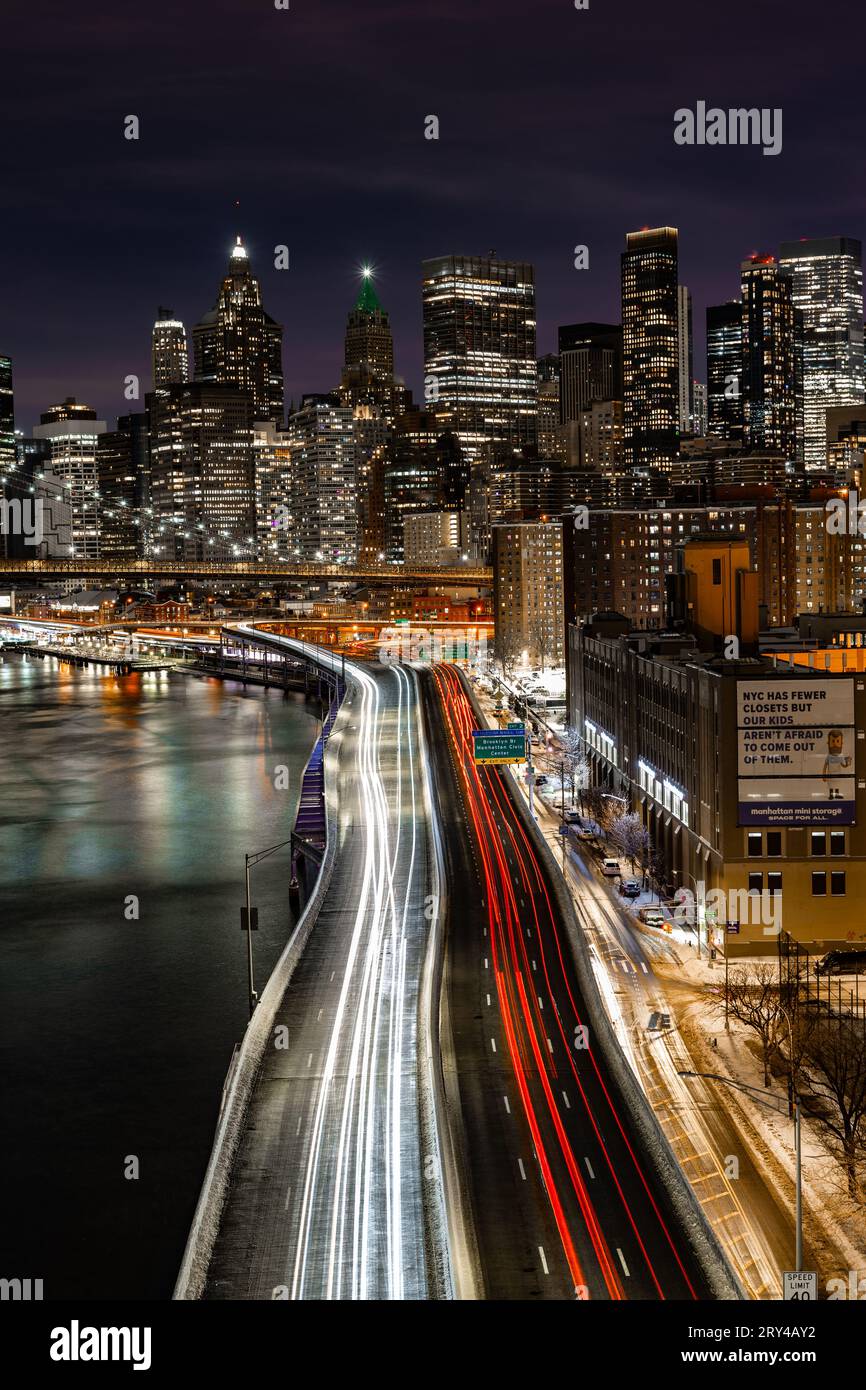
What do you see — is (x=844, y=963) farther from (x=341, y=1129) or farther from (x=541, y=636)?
(x=541, y=636)

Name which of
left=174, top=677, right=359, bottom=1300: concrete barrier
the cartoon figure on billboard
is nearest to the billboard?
the cartoon figure on billboard

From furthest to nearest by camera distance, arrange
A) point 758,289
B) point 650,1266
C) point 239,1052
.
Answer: point 758,289, point 239,1052, point 650,1266

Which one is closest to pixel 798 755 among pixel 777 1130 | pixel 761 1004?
pixel 761 1004

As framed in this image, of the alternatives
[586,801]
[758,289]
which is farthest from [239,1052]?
[758,289]

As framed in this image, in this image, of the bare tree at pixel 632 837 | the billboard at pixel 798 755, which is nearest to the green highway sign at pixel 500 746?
the bare tree at pixel 632 837
